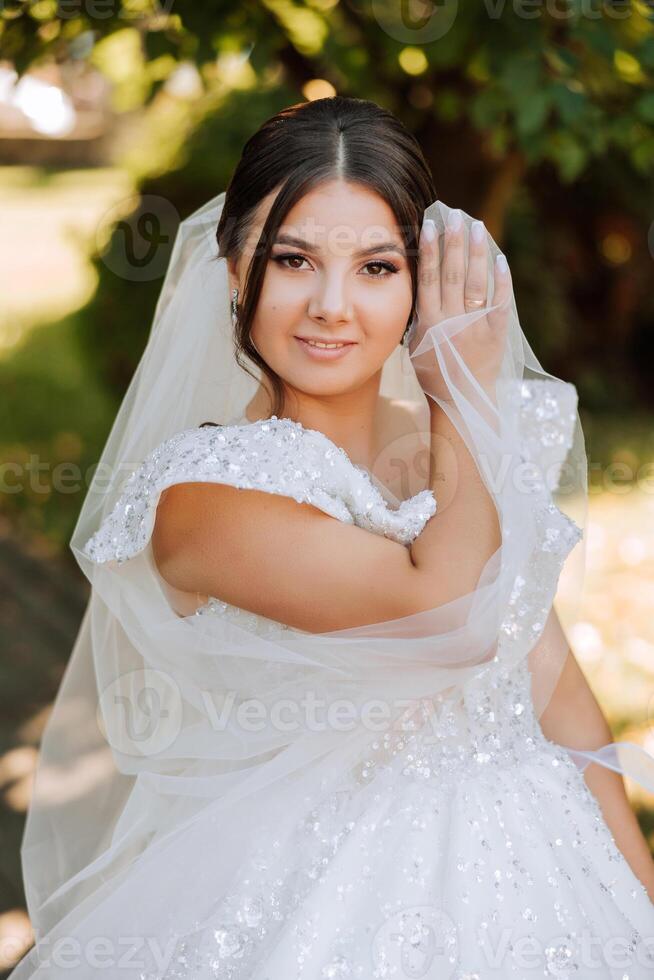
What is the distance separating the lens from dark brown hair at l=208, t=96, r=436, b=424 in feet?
5.89

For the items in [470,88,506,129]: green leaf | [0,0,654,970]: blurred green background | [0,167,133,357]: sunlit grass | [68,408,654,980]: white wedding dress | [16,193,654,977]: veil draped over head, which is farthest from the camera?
[0,167,133,357]: sunlit grass

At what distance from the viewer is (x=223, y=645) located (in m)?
1.83

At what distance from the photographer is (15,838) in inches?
141

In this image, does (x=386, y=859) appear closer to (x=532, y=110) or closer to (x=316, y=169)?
(x=316, y=169)

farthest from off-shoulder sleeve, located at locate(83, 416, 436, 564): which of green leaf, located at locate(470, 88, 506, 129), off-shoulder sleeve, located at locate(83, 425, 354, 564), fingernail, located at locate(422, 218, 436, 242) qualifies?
green leaf, located at locate(470, 88, 506, 129)

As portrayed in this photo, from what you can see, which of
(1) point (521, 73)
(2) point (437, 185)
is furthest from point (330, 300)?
(2) point (437, 185)

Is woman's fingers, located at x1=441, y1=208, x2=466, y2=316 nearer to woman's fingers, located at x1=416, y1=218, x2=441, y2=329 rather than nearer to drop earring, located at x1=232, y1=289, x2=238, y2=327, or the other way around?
woman's fingers, located at x1=416, y1=218, x2=441, y2=329

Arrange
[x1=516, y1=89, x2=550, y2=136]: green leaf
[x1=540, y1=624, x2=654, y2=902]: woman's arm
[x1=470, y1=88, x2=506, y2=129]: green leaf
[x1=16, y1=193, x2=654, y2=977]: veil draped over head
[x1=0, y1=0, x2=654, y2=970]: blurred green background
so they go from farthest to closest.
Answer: [x1=470, y1=88, x2=506, y2=129]: green leaf < [x1=0, y1=0, x2=654, y2=970]: blurred green background < [x1=516, y1=89, x2=550, y2=136]: green leaf < [x1=540, y1=624, x2=654, y2=902]: woman's arm < [x1=16, y1=193, x2=654, y2=977]: veil draped over head

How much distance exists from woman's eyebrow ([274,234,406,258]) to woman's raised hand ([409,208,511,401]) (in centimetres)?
6

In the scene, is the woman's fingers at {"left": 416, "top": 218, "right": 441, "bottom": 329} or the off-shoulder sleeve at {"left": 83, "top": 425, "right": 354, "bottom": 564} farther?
the woman's fingers at {"left": 416, "top": 218, "right": 441, "bottom": 329}

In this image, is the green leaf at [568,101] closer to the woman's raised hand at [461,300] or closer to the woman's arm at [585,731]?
the woman's raised hand at [461,300]

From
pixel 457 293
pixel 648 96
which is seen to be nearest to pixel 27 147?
pixel 648 96

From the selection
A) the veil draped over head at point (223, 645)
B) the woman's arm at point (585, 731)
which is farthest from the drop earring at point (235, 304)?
the woman's arm at point (585, 731)

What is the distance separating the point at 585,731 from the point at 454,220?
107 cm
